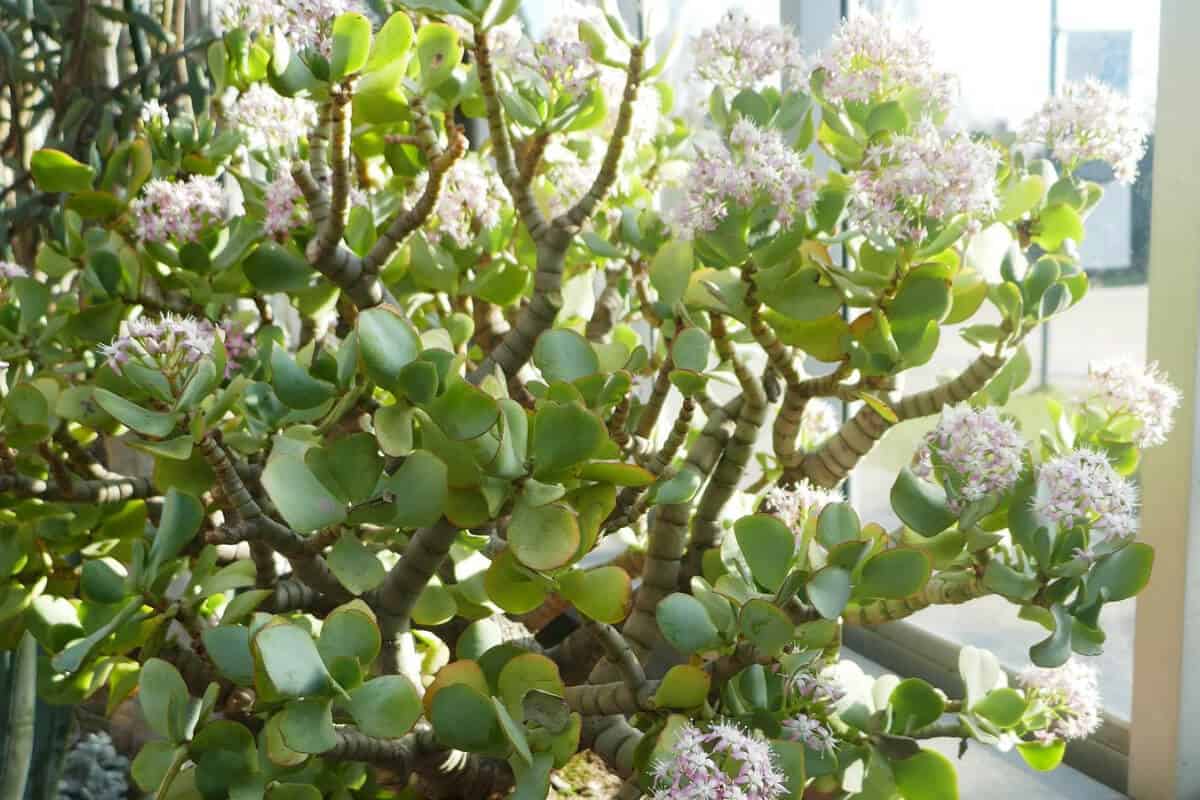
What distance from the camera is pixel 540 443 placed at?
0.37 meters

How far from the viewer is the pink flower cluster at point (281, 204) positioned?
1.99 feet

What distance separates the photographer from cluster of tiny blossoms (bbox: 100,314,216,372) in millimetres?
415

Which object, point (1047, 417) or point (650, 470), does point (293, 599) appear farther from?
point (1047, 417)

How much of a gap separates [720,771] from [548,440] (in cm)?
12

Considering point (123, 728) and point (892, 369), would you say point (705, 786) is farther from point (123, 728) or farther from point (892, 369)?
point (123, 728)

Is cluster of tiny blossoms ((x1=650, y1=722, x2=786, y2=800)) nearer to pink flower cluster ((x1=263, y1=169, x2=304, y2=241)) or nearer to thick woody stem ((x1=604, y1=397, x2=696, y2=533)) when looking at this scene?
thick woody stem ((x1=604, y1=397, x2=696, y2=533))

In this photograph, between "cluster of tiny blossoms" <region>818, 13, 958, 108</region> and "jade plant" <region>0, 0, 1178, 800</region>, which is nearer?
"jade plant" <region>0, 0, 1178, 800</region>

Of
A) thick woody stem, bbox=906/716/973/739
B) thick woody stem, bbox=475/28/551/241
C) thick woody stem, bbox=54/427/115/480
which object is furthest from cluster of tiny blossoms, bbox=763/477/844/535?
thick woody stem, bbox=54/427/115/480

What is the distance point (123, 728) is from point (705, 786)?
2.44ft

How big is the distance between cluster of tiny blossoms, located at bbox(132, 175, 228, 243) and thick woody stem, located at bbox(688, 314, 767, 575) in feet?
1.04

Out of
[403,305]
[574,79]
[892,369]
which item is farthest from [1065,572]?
[403,305]

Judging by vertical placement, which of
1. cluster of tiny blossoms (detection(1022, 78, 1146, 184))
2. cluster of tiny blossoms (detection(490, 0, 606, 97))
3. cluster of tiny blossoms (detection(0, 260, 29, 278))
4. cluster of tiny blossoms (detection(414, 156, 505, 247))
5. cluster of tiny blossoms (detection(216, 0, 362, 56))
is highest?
cluster of tiny blossoms (detection(216, 0, 362, 56))

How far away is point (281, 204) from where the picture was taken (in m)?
0.61

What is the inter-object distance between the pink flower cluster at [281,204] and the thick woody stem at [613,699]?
315 mm
